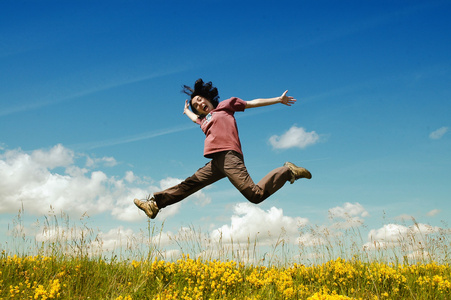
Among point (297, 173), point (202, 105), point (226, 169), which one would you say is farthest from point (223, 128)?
point (297, 173)

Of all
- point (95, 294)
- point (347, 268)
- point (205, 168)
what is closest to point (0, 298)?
point (95, 294)

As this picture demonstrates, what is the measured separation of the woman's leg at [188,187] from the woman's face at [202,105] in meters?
1.14

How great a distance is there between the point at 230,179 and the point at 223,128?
32.8 inches

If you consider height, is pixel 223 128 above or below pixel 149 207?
above

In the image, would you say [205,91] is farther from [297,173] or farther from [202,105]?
[297,173]

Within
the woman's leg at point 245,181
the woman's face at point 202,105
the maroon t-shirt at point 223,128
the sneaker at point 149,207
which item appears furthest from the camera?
the woman's face at point 202,105

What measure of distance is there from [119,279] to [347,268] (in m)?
3.39

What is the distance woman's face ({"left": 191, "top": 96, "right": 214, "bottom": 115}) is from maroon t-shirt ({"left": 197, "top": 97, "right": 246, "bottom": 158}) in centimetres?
55

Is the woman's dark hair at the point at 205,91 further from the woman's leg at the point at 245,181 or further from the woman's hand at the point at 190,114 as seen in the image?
the woman's leg at the point at 245,181

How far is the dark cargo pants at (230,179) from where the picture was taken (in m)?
5.51

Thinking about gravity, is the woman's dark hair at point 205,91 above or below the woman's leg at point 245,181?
above

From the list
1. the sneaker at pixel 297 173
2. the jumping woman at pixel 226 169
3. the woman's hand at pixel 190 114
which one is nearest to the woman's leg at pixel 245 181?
the jumping woman at pixel 226 169

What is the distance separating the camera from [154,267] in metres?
5.01

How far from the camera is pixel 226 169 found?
5.57 m
